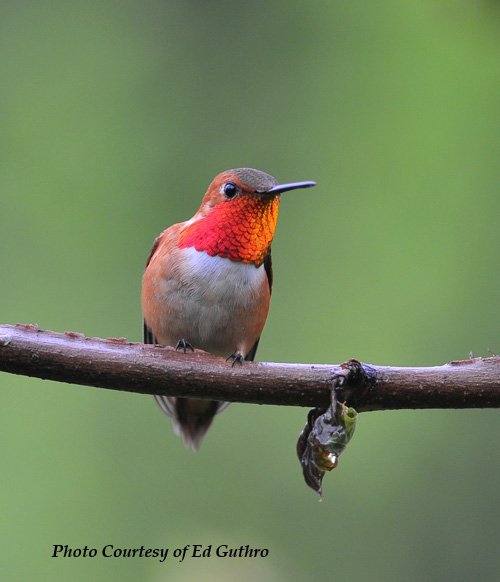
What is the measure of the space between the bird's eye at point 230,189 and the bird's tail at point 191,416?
49.6 inches

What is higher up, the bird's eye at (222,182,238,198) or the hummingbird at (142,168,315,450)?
the bird's eye at (222,182,238,198)

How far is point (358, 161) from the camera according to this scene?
317 inches

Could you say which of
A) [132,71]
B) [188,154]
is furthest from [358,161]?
[132,71]

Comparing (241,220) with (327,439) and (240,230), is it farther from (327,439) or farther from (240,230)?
(327,439)

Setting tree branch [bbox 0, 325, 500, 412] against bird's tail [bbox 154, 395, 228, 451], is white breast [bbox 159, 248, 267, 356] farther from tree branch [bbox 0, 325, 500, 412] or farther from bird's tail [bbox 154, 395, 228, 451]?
tree branch [bbox 0, 325, 500, 412]

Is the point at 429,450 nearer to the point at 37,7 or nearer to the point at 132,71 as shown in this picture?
the point at 132,71

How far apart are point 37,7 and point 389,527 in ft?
19.7

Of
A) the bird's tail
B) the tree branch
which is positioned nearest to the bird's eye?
the bird's tail

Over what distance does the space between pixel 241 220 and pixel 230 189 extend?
0.18m

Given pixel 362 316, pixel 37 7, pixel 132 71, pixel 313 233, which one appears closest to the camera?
pixel 362 316

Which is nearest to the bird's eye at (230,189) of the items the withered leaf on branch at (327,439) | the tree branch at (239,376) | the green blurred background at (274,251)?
the tree branch at (239,376)

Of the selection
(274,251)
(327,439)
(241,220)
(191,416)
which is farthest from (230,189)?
(274,251)

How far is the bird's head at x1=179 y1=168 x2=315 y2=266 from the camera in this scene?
4004 millimetres

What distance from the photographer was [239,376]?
2758mm
